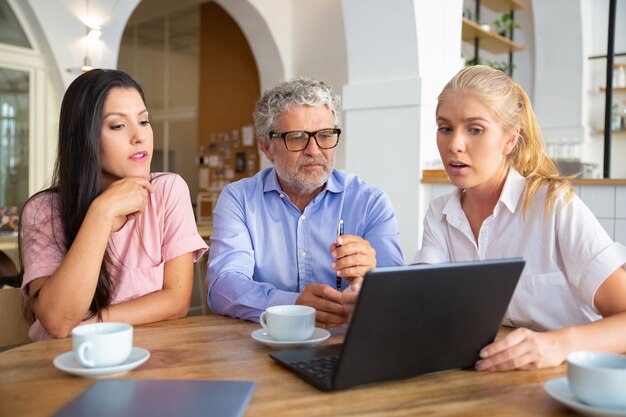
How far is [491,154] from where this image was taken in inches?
52.3

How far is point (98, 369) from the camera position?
0.86 meters

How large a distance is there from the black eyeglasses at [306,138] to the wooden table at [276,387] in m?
0.80

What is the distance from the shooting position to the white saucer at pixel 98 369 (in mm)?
857

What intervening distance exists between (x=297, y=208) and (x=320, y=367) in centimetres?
95

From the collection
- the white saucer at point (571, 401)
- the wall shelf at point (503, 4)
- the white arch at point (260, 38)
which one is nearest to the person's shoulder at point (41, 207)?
the white saucer at point (571, 401)

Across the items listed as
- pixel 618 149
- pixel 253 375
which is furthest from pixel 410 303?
pixel 618 149

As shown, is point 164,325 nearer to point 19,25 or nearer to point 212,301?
point 212,301

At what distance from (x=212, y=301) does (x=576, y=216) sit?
0.92m

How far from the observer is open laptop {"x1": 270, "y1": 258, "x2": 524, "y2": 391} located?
767 mm

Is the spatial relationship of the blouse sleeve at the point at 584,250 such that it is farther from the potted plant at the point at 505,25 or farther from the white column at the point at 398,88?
the potted plant at the point at 505,25

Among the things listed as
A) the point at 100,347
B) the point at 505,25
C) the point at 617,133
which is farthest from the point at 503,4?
the point at 100,347

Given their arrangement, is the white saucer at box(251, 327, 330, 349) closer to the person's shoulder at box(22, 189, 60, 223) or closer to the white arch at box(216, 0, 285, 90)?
the person's shoulder at box(22, 189, 60, 223)

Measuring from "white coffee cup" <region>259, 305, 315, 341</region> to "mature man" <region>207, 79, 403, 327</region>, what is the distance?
552 mm

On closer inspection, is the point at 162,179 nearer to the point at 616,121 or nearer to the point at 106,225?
the point at 106,225
